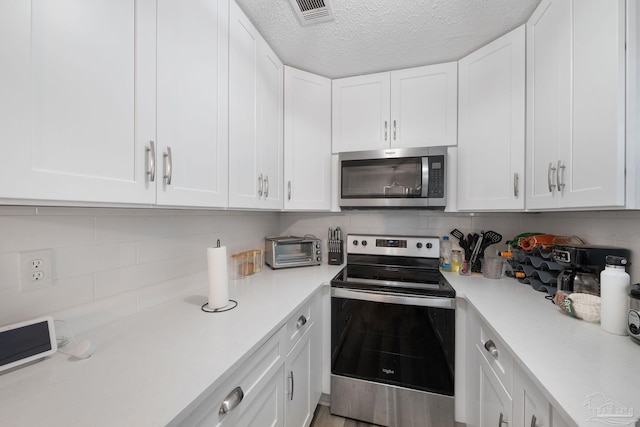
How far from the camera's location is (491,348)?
103 cm

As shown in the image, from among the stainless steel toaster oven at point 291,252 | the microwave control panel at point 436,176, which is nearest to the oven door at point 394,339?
the stainless steel toaster oven at point 291,252

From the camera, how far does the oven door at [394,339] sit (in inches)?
55.4

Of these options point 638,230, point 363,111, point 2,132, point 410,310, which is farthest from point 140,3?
point 638,230

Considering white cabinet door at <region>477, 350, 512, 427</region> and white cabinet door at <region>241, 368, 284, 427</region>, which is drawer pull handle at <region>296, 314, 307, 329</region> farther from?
white cabinet door at <region>477, 350, 512, 427</region>

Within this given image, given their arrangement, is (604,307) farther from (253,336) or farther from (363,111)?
(363,111)

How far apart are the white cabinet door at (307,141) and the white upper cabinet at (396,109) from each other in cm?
9

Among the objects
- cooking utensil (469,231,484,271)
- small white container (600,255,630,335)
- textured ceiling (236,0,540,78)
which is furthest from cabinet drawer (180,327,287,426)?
textured ceiling (236,0,540,78)

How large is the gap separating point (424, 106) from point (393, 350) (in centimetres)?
162

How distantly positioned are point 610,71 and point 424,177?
0.92 m

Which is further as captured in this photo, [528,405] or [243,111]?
[243,111]

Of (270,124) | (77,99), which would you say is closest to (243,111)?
(270,124)

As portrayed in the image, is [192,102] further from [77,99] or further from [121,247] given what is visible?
[121,247]

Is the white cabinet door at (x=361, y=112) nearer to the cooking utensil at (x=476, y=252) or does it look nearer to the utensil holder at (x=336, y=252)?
the utensil holder at (x=336, y=252)

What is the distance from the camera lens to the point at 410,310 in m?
1.44
